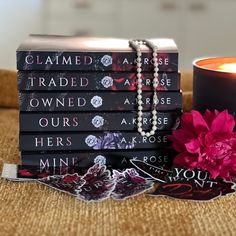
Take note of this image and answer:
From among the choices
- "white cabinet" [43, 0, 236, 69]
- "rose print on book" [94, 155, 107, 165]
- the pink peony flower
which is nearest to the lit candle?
the pink peony flower

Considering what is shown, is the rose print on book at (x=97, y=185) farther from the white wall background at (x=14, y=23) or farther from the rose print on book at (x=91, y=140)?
the white wall background at (x=14, y=23)

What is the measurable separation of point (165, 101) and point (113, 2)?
4.81 ft

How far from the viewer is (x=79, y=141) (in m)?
0.58

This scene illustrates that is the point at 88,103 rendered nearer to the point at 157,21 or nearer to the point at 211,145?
the point at 211,145

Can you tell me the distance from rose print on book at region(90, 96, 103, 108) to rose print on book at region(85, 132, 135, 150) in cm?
3

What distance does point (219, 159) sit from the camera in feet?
1.79

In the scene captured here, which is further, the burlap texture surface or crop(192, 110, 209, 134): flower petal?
crop(192, 110, 209, 134): flower petal

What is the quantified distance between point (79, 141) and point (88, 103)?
1.8 inches

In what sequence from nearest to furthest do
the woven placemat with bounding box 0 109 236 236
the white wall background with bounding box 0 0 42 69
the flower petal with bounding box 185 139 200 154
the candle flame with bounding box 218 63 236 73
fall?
the woven placemat with bounding box 0 109 236 236 < the flower petal with bounding box 185 139 200 154 < the candle flame with bounding box 218 63 236 73 < the white wall background with bounding box 0 0 42 69

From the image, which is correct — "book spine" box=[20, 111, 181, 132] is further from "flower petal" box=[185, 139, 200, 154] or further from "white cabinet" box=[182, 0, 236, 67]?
"white cabinet" box=[182, 0, 236, 67]

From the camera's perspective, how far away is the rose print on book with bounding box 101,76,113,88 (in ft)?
1.88

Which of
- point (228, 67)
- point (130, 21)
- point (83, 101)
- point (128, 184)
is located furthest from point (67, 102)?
point (130, 21)

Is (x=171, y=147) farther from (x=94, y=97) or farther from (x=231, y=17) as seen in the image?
Answer: (x=231, y=17)

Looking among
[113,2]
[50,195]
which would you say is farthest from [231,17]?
[50,195]
